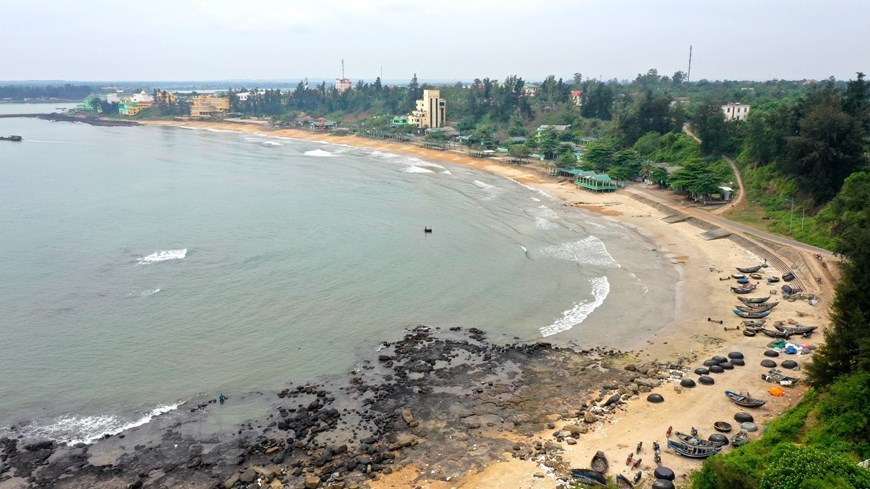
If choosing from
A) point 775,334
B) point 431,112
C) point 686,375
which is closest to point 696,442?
point 686,375

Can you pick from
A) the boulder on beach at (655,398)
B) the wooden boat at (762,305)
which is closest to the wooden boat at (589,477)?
the boulder on beach at (655,398)

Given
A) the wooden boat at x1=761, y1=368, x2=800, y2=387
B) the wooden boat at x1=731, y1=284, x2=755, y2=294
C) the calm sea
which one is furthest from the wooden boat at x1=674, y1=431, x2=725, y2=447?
the wooden boat at x1=731, y1=284, x2=755, y2=294

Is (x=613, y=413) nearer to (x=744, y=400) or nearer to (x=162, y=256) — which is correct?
(x=744, y=400)

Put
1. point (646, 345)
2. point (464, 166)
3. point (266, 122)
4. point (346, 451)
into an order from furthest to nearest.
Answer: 1. point (266, 122)
2. point (464, 166)
3. point (646, 345)
4. point (346, 451)

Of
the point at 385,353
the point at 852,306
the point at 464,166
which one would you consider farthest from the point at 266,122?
the point at 852,306

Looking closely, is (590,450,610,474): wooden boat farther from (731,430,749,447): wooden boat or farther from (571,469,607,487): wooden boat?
(731,430,749,447): wooden boat

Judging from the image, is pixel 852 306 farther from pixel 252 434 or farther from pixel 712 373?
pixel 252 434
